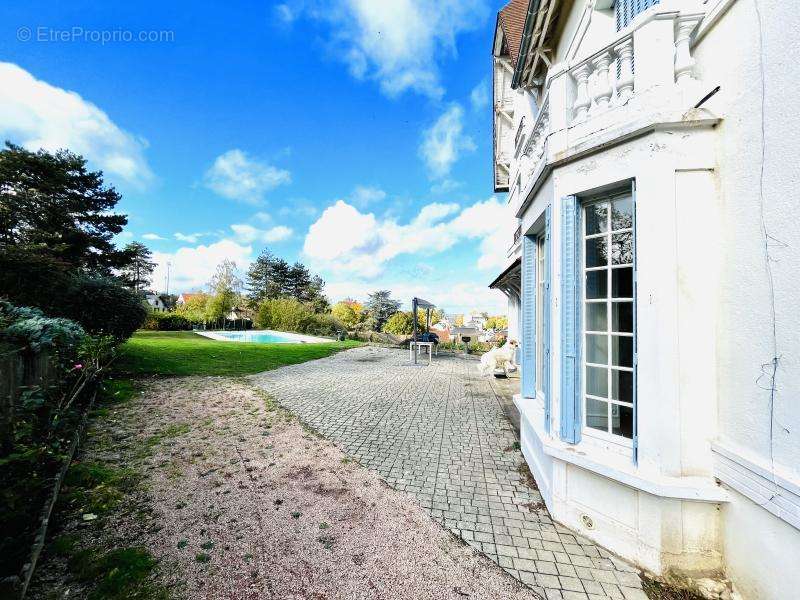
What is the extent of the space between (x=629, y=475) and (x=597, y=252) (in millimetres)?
1988

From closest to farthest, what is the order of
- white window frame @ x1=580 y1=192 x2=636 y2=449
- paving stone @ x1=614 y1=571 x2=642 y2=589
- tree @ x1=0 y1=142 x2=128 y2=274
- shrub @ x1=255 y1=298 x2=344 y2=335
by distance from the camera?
paving stone @ x1=614 y1=571 x2=642 y2=589, white window frame @ x1=580 y1=192 x2=636 y2=449, tree @ x1=0 y1=142 x2=128 y2=274, shrub @ x1=255 y1=298 x2=344 y2=335

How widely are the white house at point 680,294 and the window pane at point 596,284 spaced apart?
0.04ft

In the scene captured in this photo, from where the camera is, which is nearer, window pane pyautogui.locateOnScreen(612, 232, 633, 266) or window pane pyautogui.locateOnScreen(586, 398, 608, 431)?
window pane pyautogui.locateOnScreen(612, 232, 633, 266)

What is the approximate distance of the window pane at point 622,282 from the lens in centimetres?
299

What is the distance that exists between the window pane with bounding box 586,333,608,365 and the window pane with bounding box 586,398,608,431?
39 cm

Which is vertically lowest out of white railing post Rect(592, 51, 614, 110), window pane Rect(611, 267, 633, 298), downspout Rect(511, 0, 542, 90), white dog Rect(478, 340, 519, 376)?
white dog Rect(478, 340, 519, 376)

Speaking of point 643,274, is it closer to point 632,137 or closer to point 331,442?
point 632,137

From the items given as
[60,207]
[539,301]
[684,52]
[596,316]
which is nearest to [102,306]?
[539,301]

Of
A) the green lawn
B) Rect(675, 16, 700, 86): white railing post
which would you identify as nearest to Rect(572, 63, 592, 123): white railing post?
Rect(675, 16, 700, 86): white railing post

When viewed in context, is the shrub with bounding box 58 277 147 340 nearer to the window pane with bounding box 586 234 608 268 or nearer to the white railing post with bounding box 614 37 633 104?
the window pane with bounding box 586 234 608 268

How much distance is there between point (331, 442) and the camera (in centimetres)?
530

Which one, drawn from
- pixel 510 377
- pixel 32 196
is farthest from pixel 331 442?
pixel 32 196

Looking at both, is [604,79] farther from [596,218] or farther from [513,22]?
[513,22]

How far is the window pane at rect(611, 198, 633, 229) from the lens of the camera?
2.96m
